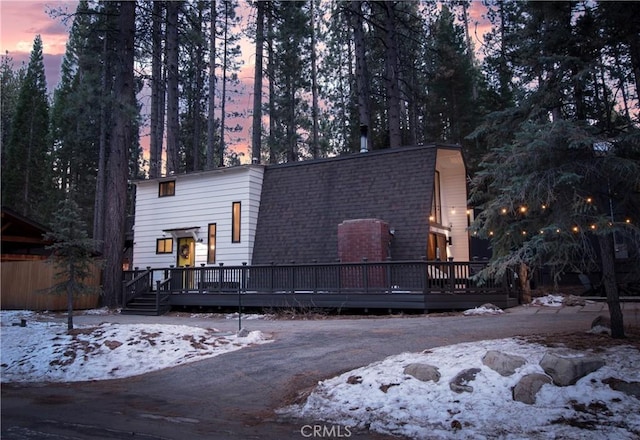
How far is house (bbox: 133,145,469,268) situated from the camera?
1505 centimetres

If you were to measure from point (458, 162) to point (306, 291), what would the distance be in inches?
331

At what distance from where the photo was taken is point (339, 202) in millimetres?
16734

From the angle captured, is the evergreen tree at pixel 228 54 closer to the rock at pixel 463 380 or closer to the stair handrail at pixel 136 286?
the stair handrail at pixel 136 286

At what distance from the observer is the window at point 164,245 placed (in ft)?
66.6

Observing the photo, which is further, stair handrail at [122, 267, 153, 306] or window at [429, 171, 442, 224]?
window at [429, 171, 442, 224]

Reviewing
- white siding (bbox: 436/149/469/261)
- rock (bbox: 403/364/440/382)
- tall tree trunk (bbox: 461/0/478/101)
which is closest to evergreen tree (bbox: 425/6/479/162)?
tall tree trunk (bbox: 461/0/478/101)

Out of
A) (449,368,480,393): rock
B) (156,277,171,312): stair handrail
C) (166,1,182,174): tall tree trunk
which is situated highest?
(166,1,182,174): tall tree trunk

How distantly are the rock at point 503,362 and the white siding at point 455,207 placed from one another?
44.7 feet

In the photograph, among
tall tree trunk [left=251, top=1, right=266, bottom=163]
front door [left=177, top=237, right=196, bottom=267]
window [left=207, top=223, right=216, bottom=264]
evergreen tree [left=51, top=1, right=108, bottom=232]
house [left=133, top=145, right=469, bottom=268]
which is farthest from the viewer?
evergreen tree [left=51, top=1, right=108, bottom=232]

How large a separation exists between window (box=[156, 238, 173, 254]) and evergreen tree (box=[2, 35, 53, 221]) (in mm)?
26536

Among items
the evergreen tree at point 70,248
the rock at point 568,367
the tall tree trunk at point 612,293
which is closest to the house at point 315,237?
the evergreen tree at point 70,248

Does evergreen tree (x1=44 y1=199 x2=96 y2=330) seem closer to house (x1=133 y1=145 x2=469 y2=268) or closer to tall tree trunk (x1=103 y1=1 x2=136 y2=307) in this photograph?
house (x1=133 y1=145 x2=469 y2=268)

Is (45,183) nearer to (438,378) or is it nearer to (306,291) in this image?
(306,291)

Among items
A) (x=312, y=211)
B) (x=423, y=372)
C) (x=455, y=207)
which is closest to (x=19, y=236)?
(x=312, y=211)
